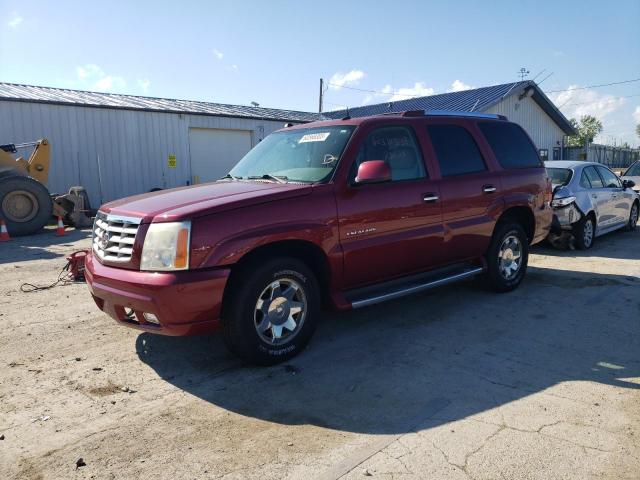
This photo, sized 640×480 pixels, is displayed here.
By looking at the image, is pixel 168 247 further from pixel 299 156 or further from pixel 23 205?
pixel 23 205

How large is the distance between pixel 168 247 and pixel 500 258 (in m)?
4.08

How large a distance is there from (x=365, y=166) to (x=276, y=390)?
1.96m

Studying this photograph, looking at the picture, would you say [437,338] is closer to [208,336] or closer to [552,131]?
[208,336]

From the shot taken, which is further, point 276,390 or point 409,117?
Result: point 409,117

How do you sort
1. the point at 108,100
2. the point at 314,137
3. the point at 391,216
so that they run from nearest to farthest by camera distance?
the point at 391,216 < the point at 314,137 < the point at 108,100

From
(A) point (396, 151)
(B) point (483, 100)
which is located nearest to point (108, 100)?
(B) point (483, 100)

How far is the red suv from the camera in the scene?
375 cm

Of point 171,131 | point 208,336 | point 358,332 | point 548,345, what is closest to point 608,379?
point 548,345

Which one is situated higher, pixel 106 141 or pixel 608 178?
pixel 106 141

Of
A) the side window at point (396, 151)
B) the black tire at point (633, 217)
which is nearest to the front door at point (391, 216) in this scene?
the side window at point (396, 151)

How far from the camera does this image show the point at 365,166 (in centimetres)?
443

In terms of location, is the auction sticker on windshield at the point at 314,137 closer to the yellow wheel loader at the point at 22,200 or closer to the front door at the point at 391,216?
the front door at the point at 391,216

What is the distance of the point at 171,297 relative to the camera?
361cm

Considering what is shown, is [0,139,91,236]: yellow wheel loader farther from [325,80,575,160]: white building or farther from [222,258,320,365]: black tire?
[325,80,575,160]: white building
